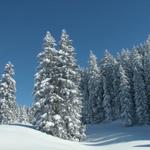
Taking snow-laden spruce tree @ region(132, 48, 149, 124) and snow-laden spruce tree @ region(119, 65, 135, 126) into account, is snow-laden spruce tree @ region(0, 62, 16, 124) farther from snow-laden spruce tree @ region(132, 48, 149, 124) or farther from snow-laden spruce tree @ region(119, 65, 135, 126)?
snow-laden spruce tree @ region(132, 48, 149, 124)

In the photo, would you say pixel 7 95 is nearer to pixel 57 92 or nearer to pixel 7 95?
pixel 7 95

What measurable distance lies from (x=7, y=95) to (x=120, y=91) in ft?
99.5

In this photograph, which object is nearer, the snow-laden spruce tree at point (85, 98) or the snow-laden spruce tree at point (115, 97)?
the snow-laden spruce tree at point (115, 97)

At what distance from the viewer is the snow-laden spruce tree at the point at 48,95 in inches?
1526

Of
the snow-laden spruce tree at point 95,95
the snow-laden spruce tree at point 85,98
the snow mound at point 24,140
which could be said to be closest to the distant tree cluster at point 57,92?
the snow mound at point 24,140

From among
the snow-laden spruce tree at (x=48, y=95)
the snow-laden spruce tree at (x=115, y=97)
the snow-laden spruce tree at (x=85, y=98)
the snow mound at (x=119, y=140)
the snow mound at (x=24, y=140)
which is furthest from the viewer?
the snow-laden spruce tree at (x=85, y=98)

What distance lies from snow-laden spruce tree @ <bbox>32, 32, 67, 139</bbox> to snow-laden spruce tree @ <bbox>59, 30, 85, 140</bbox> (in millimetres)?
658

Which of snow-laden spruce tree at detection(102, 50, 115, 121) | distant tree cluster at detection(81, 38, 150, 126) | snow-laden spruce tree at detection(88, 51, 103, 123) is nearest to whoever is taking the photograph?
distant tree cluster at detection(81, 38, 150, 126)

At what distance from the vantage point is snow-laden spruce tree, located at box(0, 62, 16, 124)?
6075 centimetres

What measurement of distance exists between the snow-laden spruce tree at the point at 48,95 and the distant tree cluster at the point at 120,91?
35.0 m

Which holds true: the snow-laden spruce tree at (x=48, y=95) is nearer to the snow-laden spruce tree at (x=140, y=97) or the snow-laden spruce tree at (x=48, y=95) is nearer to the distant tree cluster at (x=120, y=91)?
the distant tree cluster at (x=120, y=91)

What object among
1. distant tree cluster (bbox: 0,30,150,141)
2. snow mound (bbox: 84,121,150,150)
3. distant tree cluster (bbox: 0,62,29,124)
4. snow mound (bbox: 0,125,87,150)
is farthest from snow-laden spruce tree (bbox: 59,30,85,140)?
distant tree cluster (bbox: 0,62,29,124)

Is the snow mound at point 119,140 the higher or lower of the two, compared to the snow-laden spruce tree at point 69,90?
lower

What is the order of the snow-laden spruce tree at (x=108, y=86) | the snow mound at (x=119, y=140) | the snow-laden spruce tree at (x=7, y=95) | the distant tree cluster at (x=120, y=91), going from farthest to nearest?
1. the snow-laden spruce tree at (x=108, y=86)
2. the distant tree cluster at (x=120, y=91)
3. the snow-laden spruce tree at (x=7, y=95)
4. the snow mound at (x=119, y=140)
